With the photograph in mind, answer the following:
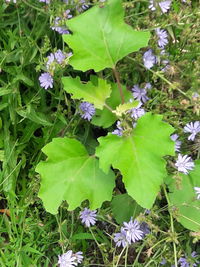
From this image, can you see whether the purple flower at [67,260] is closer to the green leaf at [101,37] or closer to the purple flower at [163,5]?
the green leaf at [101,37]

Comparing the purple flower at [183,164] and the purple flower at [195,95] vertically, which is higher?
the purple flower at [195,95]

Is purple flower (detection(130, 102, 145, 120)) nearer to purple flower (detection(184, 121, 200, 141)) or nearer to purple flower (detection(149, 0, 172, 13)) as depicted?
purple flower (detection(184, 121, 200, 141))

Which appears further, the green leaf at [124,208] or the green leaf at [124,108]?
the green leaf at [124,208]

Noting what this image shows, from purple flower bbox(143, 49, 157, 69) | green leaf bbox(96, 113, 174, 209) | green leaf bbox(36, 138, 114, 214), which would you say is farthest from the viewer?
purple flower bbox(143, 49, 157, 69)

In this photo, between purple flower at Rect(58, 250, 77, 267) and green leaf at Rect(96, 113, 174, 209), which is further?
purple flower at Rect(58, 250, 77, 267)

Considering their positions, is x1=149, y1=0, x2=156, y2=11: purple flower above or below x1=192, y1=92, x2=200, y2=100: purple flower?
above

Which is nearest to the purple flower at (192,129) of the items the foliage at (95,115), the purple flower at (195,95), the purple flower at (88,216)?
the foliage at (95,115)

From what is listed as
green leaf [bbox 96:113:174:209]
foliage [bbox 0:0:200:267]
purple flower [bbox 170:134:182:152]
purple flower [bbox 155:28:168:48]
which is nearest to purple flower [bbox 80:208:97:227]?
foliage [bbox 0:0:200:267]
